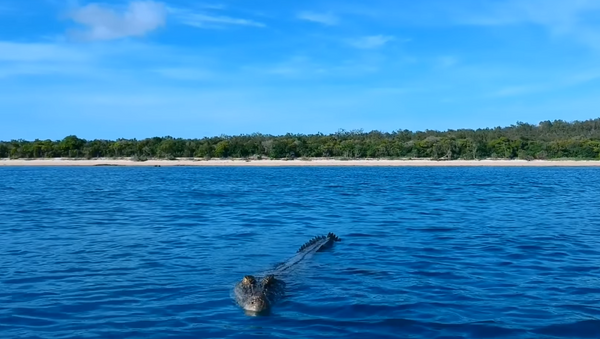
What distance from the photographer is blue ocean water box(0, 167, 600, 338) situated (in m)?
10.0

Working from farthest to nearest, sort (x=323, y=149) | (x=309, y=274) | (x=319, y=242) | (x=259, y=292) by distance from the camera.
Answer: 1. (x=323, y=149)
2. (x=319, y=242)
3. (x=309, y=274)
4. (x=259, y=292)

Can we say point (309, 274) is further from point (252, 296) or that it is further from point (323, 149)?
point (323, 149)

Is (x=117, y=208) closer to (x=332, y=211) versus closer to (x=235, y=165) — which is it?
(x=332, y=211)

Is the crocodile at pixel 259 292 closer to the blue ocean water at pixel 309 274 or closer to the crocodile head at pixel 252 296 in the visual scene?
the crocodile head at pixel 252 296

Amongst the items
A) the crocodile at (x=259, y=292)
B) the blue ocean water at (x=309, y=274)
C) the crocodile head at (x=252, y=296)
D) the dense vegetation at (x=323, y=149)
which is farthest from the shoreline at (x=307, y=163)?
the crocodile head at (x=252, y=296)

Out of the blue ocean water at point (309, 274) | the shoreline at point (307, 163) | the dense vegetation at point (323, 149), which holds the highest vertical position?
the dense vegetation at point (323, 149)

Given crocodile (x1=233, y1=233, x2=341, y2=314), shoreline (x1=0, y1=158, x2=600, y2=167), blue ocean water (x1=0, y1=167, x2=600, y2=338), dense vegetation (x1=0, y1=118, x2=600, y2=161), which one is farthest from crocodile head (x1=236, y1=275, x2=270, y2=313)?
dense vegetation (x1=0, y1=118, x2=600, y2=161)

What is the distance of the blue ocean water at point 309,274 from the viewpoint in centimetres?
1001

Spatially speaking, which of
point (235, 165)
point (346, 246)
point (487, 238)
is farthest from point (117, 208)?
point (235, 165)

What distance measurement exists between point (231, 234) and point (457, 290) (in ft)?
34.0

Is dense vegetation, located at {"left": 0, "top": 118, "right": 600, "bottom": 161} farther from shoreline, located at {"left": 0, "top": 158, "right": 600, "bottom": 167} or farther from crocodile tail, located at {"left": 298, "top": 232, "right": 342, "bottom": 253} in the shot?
crocodile tail, located at {"left": 298, "top": 232, "right": 342, "bottom": 253}

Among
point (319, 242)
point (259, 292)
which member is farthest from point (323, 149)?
point (259, 292)

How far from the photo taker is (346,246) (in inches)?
730

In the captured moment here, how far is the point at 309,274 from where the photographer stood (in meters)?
14.0
